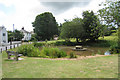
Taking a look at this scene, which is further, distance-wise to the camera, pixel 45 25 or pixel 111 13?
pixel 45 25

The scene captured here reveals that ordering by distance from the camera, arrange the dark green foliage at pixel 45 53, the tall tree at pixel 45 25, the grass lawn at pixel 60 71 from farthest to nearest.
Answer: the tall tree at pixel 45 25 → the dark green foliage at pixel 45 53 → the grass lawn at pixel 60 71

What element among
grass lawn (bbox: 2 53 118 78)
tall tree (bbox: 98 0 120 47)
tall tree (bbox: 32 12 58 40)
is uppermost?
tall tree (bbox: 32 12 58 40)

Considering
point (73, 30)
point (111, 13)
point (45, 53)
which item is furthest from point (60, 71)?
point (73, 30)

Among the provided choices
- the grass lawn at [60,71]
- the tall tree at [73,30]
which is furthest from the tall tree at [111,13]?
the tall tree at [73,30]

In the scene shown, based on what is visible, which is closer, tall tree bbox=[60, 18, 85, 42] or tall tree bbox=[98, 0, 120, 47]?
tall tree bbox=[98, 0, 120, 47]

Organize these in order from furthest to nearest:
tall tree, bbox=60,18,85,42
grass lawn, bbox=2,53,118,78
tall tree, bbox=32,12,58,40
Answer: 1. tall tree, bbox=32,12,58,40
2. tall tree, bbox=60,18,85,42
3. grass lawn, bbox=2,53,118,78

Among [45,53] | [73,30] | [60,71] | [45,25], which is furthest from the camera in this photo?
[45,25]

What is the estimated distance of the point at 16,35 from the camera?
178 feet

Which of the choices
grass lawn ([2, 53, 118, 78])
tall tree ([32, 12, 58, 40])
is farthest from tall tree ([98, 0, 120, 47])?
tall tree ([32, 12, 58, 40])

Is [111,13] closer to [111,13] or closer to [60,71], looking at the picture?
[111,13]

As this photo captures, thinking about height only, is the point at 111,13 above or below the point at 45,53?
above

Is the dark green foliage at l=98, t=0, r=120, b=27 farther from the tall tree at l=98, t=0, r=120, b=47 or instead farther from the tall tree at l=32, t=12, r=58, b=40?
the tall tree at l=32, t=12, r=58, b=40

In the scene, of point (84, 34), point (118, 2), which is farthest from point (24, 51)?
point (84, 34)

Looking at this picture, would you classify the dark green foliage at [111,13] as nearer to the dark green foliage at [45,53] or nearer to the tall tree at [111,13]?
the tall tree at [111,13]
